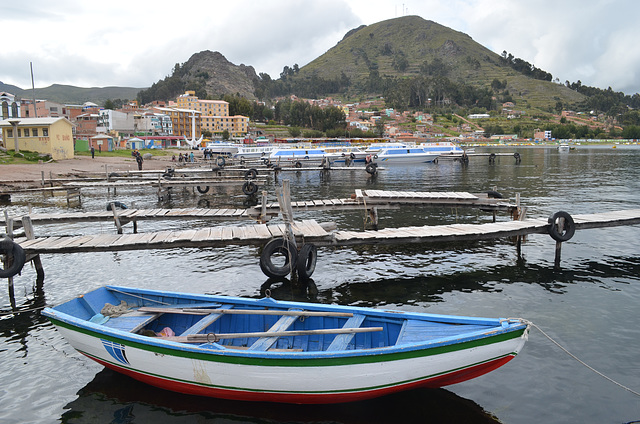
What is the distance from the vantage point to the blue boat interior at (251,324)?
8781mm

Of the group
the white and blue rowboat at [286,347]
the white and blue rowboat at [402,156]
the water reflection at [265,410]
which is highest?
the white and blue rowboat at [402,156]

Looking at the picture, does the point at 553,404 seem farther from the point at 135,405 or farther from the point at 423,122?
the point at 423,122

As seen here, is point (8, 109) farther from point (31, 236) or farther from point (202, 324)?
point (202, 324)

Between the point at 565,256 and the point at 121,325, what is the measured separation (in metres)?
18.2

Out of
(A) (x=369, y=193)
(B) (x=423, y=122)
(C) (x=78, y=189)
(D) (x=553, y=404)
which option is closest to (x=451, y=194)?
(A) (x=369, y=193)

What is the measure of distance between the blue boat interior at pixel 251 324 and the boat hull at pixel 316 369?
18.5 inches

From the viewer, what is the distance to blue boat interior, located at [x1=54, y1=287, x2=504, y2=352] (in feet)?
28.8

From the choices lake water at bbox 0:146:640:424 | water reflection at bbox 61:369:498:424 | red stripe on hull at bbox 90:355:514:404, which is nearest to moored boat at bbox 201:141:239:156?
lake water at bbox 0:146:640:424

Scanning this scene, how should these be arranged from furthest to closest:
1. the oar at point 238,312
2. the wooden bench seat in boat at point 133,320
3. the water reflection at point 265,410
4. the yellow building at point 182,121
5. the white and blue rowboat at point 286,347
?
1. the yellow building at point 182,121
2. the wooden bench seat in boat at point 133,320
3. the oar at point 238,312
4. the water reflection at point 265,410
5. the white and blue rowboat at point 286,347

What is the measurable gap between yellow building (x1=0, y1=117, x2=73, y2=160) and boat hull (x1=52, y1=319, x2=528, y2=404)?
183ft

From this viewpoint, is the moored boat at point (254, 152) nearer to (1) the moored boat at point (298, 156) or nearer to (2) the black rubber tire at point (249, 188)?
(1) the moored boat at point (298, 156)

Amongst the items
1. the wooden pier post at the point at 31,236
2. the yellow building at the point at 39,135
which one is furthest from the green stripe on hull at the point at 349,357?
the yellow building at the point at 39,135

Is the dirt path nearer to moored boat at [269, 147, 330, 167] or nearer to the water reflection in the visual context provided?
moored boat at [269, 147, 330, 167]

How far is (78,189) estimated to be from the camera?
36000 mm
